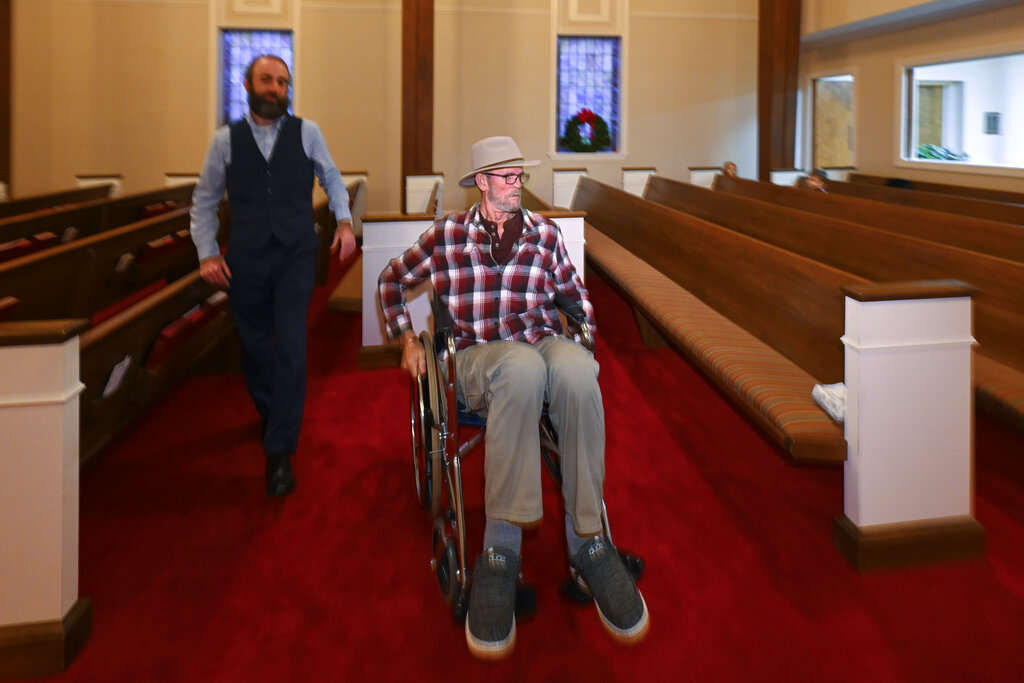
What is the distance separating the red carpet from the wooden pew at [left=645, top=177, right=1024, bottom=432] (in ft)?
1.52

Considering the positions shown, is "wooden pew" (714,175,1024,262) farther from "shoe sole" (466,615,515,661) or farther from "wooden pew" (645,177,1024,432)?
"shoe sole" (466,615,515,661)

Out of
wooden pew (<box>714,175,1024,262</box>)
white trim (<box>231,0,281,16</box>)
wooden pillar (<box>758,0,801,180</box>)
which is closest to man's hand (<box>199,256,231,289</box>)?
wooden pew (<box>714,175,1024,262</box>)

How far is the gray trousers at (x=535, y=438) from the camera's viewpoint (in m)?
1.71

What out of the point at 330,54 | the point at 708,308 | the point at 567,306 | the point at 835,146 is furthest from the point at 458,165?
the point at 567,306

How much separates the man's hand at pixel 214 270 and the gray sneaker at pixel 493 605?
1286 mm

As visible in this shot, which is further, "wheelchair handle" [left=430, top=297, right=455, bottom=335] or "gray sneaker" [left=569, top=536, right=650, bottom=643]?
"wheelchair handle" [left=430, top=297, right=455, bottom=335]

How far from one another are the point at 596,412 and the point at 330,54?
332 inches

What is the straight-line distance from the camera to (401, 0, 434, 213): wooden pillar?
7637 mm

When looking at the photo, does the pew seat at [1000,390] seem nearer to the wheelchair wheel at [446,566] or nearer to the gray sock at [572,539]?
the gray sock at [572,539]

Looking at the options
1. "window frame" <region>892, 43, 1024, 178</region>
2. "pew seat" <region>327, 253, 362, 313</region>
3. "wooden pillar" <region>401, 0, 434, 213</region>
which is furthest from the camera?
"wooden pillar" <region>401, 0, 434, 213</region>

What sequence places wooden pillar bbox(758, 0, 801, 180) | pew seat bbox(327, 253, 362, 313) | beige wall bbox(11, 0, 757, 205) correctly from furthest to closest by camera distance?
wooden pillar bbox(758, 0, 801, 180) < beige wall bbox(11, 0, 757, 205) < pew seat bbox(327, 253, 362, 313)

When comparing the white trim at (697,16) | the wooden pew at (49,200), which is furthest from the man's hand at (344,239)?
the white trim at (697,16)

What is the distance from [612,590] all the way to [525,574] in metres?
0.37

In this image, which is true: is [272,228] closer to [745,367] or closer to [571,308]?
[571,308]
